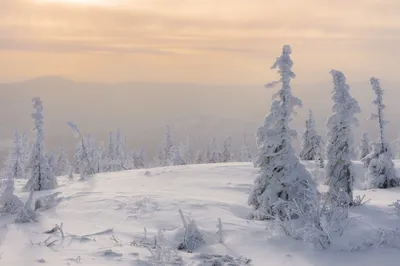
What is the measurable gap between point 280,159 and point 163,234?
4684 millimetres

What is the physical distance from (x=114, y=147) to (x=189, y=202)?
67115 millimetres

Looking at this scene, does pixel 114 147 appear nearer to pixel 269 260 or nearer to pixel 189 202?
pixel 189 202

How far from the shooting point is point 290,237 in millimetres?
10586

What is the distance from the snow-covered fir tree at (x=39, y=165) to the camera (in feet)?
87.4

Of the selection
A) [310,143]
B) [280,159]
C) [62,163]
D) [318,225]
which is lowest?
[62,163]

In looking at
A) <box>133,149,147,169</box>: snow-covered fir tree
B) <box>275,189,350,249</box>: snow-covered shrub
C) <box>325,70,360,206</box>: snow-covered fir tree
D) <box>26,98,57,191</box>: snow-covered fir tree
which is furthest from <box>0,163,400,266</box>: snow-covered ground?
<box>133,149,147,169</box>: snow-covered fir tree

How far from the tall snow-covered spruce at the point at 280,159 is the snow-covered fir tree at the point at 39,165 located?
17.1 m

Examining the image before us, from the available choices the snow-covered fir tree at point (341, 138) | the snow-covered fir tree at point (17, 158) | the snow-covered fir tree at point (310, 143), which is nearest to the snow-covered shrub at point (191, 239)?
the snow-covered fir tree at point (341, 138)

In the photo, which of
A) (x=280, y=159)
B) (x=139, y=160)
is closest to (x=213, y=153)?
(x=139, y=160)

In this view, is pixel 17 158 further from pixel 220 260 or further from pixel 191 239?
pixel 220 260

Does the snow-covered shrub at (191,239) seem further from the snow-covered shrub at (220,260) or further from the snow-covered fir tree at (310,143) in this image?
the snow-covered fir tree at (310,143)

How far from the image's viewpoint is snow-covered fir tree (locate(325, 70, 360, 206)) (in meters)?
16.7

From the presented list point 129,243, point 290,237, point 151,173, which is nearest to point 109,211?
point 129,243

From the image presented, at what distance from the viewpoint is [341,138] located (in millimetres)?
16984
